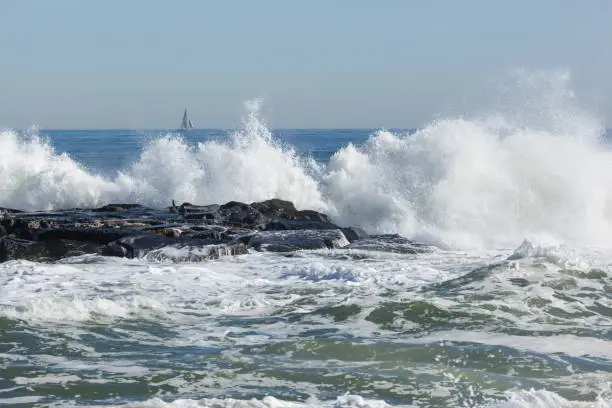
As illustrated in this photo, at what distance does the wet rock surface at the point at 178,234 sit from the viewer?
14.2 metres

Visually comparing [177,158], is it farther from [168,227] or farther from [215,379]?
[215,379]

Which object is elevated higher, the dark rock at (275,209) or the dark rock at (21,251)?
the dark rock at (275,209)

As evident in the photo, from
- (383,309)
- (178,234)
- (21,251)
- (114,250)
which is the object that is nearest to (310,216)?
(178,234)

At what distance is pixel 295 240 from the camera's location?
1583 centimetres

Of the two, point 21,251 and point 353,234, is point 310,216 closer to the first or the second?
point 353,234

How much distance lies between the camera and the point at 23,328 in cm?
890

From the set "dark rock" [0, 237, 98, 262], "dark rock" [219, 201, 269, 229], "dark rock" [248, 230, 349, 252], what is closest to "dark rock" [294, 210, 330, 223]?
"dark rock" [219, 201, 269, 229]

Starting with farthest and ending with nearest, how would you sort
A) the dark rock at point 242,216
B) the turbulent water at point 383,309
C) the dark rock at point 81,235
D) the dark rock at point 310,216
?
the dark rock at point 310,216, the dark rock at point 242,216, the dark rock at point 81,235, the turbulent water at point 383,309

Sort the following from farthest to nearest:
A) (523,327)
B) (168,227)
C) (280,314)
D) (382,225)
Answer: (382,225) → (168,227) → (280,314) → (523,327)

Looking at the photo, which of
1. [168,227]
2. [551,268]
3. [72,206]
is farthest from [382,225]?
[72,206]

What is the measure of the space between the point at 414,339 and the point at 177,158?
18013 mm

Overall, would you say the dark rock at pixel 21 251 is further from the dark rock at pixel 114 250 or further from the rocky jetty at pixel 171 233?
the dark rock at pixel 114 250

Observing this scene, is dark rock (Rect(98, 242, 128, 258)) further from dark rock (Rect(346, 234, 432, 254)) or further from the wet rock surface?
dark rock (Rect(346, 234, 432, 254))

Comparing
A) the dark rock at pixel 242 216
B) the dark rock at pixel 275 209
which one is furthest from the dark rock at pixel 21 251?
the dark rock at pixel 275 209
